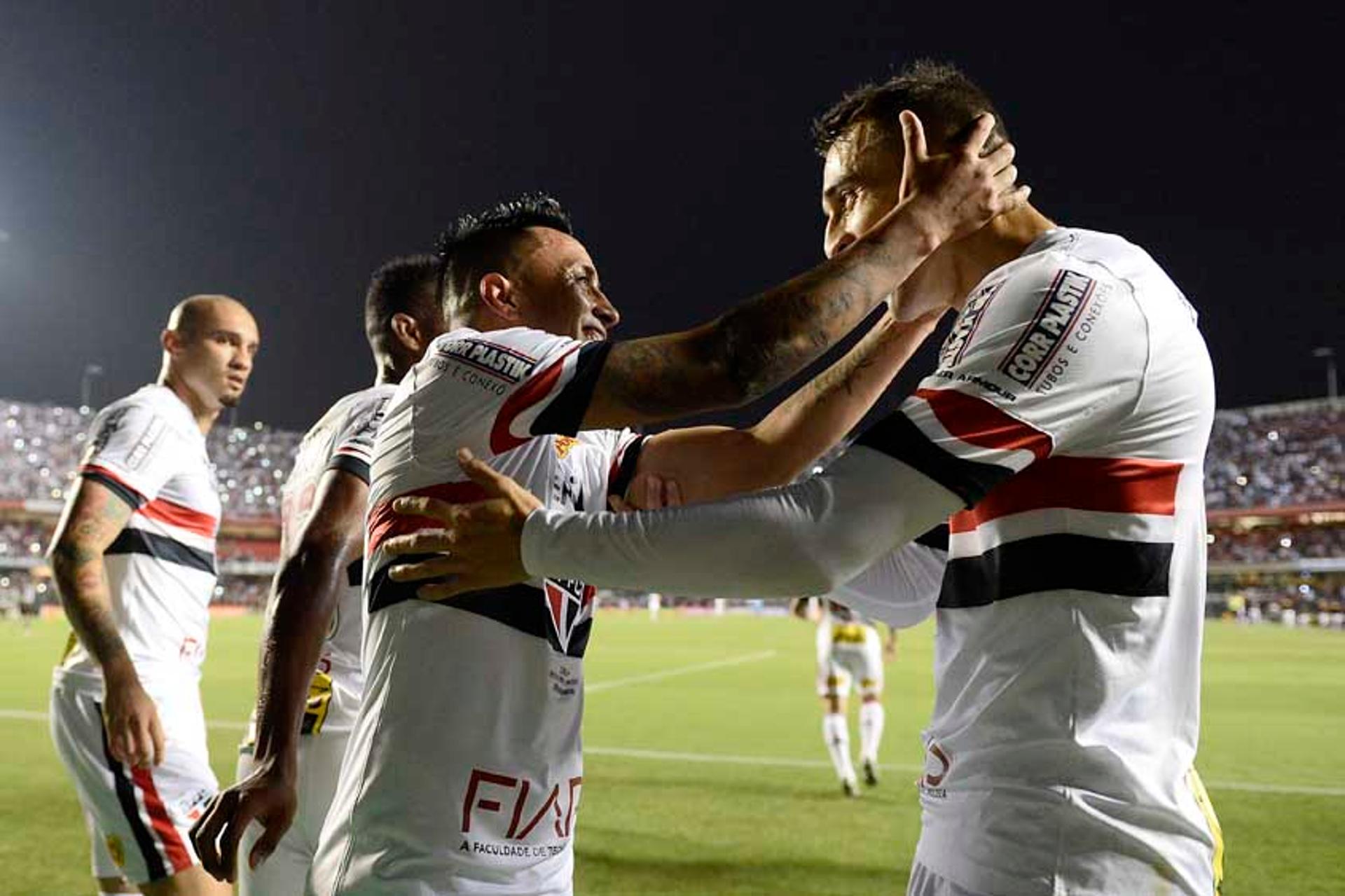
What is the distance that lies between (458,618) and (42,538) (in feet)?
316

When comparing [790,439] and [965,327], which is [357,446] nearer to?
[790,439]

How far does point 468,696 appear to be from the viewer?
2.52 meters

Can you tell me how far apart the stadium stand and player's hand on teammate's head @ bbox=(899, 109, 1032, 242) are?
75.0 m

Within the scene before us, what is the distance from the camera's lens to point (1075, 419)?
6.97ft

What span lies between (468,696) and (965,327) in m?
1.31

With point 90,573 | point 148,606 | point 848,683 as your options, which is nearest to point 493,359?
point 90,573

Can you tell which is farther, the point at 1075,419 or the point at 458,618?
the point at 458,618

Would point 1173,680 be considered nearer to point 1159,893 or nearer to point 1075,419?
point 1159,893

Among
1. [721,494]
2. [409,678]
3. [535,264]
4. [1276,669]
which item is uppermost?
[535,264]

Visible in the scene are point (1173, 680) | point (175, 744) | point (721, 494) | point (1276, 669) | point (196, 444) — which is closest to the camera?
point (1173, 680)

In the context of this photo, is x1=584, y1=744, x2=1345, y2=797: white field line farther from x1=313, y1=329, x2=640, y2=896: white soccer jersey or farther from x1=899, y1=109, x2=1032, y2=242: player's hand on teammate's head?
x1=899, y1=109, x2=1032, y2=242: player's hand on teammate's head

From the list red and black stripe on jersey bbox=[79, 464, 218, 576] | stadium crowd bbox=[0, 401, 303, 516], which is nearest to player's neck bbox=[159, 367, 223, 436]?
red and black stripe on jersey bbox=[79, 464, 218, 576]

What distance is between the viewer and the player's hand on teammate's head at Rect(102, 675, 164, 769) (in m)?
4.81

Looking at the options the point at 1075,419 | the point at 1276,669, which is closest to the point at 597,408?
the point at 1075,419
